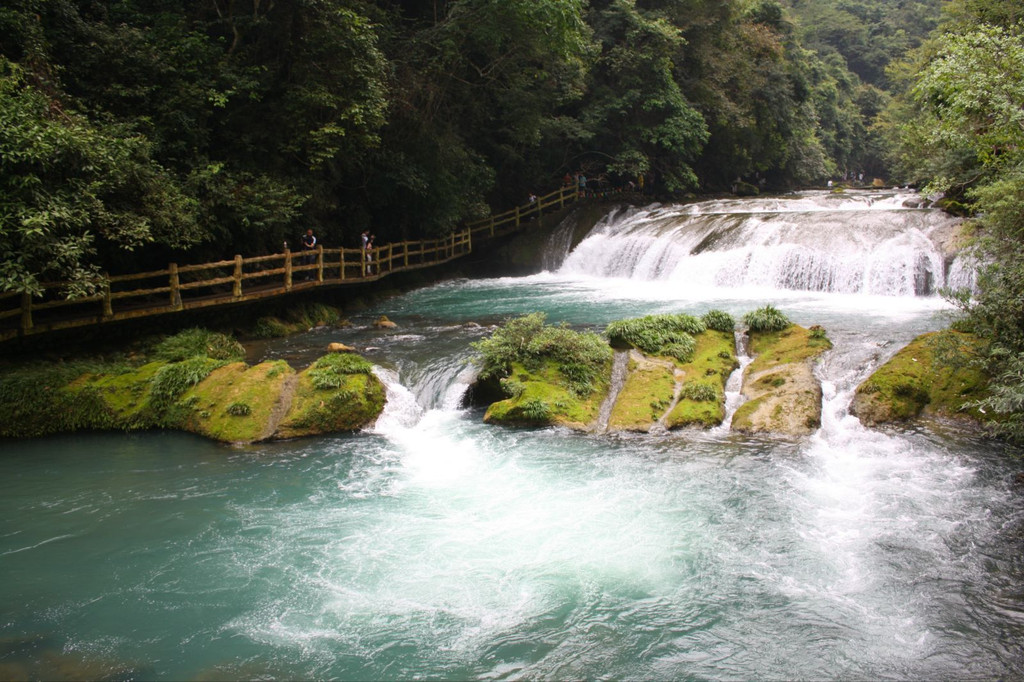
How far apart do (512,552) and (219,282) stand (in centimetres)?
1001

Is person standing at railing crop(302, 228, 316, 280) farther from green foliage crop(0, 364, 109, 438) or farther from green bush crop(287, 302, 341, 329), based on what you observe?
green foliage crop(0, 364, 109, 438)

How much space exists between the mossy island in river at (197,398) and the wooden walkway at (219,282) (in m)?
0.94

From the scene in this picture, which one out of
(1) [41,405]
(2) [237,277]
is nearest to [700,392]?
(2) [237,277]

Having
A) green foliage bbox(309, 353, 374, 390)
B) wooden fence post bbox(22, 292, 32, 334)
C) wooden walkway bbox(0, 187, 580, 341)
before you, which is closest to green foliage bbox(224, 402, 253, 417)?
green foliage bbox(309, 353, 374, 390)

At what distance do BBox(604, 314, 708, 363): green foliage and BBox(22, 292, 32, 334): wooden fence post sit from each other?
9.98m

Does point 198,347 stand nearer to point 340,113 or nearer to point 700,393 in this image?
point 340,113

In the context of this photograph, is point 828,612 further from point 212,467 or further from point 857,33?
point 857,33

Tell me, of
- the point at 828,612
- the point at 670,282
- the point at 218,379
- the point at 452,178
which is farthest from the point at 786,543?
the point at 452,178

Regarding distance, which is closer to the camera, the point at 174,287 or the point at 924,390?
the point at 924,390

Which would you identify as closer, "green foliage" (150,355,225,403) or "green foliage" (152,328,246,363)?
"green foliage" (150,355,225,403)

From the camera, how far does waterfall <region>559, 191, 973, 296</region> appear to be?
18500 mm

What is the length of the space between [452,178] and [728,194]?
18640 millimetres

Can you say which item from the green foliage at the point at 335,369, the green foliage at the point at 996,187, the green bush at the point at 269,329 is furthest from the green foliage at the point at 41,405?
the green foliage at the point at 996,187

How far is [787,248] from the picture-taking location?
68.0 feet
